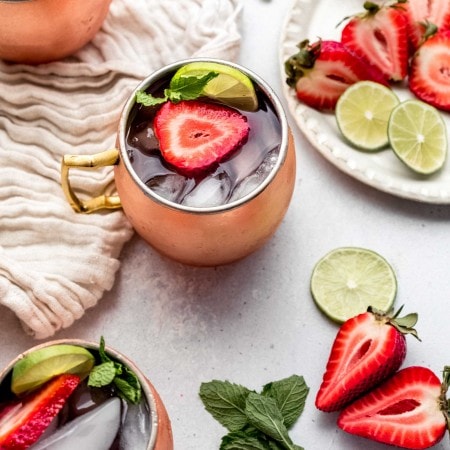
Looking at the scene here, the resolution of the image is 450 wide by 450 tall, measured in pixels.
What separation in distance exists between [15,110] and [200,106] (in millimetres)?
397

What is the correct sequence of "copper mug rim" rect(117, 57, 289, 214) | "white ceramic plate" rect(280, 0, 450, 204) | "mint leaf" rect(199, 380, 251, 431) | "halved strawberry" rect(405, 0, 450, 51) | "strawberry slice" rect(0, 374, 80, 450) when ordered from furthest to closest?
"halved strawberry" rect(405, 0, 450, 51) → "white ceramic plate" rect(280, 0, 450, 204) → "mint leaf" rect(199, 380, 251, 431) → "copper mug rim" rect(117, 57, 289, 214) → "strawberry slice" rect(0, 374, 80, 450)

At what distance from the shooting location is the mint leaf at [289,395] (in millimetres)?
1471

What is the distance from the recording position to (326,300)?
1.55 metres

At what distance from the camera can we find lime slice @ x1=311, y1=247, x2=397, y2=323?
1.53 m

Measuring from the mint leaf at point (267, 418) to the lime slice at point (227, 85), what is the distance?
46 cm

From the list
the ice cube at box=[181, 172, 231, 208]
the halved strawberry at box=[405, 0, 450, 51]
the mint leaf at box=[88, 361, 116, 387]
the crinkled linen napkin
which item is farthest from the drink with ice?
the halved strawberry at box=[405, 0, 450, 51]

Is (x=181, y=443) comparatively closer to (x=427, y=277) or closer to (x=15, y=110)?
(x=427, y=277)

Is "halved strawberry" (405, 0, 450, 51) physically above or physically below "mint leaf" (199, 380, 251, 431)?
above

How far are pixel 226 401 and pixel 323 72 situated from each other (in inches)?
24.2

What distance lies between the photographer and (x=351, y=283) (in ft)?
5.05

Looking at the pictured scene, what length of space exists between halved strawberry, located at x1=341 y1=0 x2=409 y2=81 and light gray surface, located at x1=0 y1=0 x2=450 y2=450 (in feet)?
0.70

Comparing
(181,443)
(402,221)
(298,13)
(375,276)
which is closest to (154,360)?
(181,443)

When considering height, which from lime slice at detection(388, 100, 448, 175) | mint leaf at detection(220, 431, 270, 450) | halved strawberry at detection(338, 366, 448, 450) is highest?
lime slice at detection(388, 100, 448, 175)

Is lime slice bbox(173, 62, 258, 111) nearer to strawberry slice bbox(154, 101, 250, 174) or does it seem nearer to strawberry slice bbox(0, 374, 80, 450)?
strawberry slice bbox(154, 101, 250, 174)
